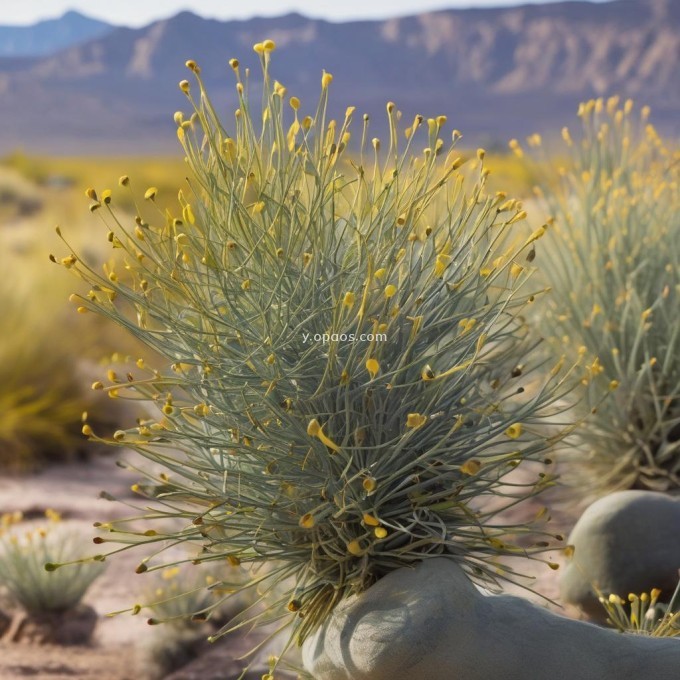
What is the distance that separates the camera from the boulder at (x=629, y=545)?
3.54 m

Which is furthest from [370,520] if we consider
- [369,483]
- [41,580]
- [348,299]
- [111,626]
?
[111,626]

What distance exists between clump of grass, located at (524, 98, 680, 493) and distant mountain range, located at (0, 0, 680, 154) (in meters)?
118

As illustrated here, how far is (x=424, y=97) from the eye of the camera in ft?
467

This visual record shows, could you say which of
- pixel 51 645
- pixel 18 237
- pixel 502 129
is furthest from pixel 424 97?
pixel 51 645

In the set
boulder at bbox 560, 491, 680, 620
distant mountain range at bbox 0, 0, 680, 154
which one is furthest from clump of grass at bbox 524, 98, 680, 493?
distant mountain range at bbox 0, 0, 680, 154

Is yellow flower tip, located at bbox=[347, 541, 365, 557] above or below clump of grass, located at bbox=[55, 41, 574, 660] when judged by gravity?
below

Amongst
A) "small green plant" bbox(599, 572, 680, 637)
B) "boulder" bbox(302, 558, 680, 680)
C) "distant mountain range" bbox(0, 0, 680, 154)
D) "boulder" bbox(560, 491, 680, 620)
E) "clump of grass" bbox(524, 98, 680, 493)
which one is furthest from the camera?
"distant mountain range" bbox(0, 0, 680, 154)

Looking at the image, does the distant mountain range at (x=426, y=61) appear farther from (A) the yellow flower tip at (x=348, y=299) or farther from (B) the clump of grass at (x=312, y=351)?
(A) the yellow flower tip at (x=348, y=299)

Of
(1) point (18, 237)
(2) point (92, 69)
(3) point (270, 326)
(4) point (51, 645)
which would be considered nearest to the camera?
(3) point (270, 326)

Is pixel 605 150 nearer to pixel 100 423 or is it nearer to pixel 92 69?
pixel 100 423

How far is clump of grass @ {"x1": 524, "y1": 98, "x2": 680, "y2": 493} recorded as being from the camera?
4512 millimetres

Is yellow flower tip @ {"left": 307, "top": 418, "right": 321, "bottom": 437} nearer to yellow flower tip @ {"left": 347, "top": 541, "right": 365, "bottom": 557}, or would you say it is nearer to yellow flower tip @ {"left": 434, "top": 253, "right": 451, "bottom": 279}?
yellow flower tip @ {"left": 347, "top": 541, "right": 365, "bottom": 557}

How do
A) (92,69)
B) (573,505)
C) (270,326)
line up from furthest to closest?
(92,69)
(573,505)
(270,326)

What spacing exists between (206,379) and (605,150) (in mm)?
3523
